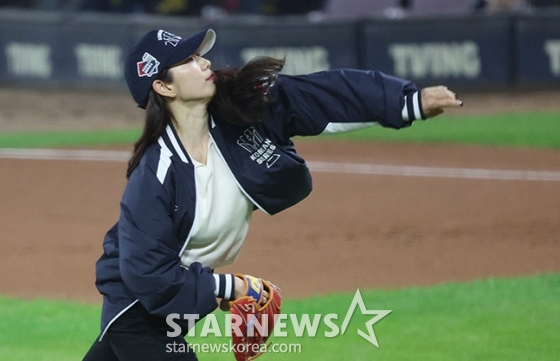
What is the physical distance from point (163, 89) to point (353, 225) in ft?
19.2

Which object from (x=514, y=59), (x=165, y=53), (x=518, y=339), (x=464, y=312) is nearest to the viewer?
(x=165, y=53)

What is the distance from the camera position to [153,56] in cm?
373

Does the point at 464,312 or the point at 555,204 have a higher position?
the point at 464,312

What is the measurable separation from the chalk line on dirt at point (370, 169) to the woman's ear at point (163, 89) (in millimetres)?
7842

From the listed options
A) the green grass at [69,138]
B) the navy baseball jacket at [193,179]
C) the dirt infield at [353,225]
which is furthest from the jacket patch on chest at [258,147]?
the green grass at [69,138]

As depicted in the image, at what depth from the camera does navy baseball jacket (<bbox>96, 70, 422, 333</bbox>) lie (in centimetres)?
349

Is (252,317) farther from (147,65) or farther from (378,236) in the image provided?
(378,236)

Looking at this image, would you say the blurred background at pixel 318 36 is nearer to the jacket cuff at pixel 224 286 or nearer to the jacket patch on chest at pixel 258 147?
the jacket patch on chest at pixel 258 147

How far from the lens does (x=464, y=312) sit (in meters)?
6.32

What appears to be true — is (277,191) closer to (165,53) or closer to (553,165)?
(165,53)

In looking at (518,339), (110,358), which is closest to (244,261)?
(518,339)

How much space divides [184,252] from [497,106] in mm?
12689

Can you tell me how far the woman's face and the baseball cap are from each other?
0.04 m

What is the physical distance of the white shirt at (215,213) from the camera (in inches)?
143
